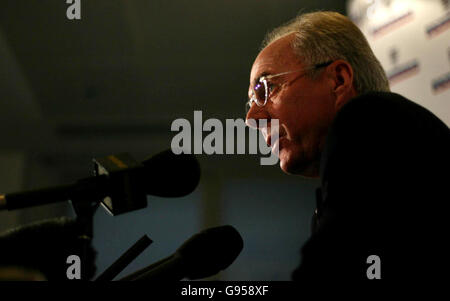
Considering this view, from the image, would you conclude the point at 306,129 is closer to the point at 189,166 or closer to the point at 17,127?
the point at 189,166

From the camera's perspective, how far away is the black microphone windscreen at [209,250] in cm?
64

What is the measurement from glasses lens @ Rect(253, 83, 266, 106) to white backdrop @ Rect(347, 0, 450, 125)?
81cm

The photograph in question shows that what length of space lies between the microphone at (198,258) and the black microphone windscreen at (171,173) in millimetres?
76

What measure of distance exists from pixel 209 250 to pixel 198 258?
4 centimetres

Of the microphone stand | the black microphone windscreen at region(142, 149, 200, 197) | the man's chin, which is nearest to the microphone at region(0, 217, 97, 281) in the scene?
the microphone stand

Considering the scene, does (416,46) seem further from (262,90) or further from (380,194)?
(380,194)

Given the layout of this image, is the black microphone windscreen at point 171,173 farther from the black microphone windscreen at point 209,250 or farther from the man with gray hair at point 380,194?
the man with gray hair at point 380,194

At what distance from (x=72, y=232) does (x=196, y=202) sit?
337cm

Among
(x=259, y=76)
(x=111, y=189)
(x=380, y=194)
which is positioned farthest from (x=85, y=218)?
(x=259, y=76)

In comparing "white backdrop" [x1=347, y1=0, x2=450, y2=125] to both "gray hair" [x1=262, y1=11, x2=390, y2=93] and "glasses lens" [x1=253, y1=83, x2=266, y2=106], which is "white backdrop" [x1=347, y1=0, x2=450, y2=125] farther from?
"glasses lens" [x1=253, y1=83, x2=266, y2=106]

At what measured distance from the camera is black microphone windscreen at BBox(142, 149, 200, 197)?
0.67 meters

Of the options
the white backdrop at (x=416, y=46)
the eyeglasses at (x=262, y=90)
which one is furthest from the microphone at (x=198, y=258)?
the white backdrop at (x=416, y=46)

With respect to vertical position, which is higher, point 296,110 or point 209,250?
point 296,110

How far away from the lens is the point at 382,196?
1.96 ft
